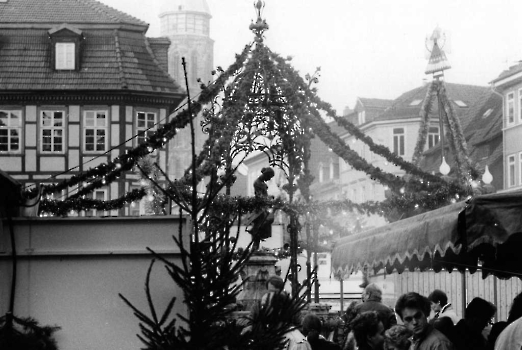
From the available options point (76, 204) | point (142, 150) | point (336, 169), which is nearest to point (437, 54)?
point (142, 150)

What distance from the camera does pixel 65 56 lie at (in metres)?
44.0

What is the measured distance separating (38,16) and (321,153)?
144 ft

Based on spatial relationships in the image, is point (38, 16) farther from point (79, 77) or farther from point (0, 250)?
point (0, 250)

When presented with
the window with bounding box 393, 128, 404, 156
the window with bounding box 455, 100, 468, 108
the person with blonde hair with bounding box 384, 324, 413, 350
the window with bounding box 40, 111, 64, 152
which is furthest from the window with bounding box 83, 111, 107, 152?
the person with blonde hair with bounding box 384, 324, 413, 350

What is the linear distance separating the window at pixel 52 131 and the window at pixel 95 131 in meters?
0.90

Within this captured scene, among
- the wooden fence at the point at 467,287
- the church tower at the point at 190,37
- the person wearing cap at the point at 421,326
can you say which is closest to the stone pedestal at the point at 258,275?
the wooden fence at the point at 467,287

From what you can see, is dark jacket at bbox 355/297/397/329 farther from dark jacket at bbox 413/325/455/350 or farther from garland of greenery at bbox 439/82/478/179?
garland of greenery at bbox 439/82/478/179

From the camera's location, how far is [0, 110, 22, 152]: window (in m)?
42.2

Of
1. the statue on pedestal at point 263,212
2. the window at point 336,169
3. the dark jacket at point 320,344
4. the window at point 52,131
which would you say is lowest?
the dark jacket at point 320,344

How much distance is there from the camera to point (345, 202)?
23.6 m

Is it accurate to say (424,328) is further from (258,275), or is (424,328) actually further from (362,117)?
(362,117)

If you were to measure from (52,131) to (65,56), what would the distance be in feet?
10.7

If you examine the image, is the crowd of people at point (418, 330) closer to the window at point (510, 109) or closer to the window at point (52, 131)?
the window at point (52, 131)

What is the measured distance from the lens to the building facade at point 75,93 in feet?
138
